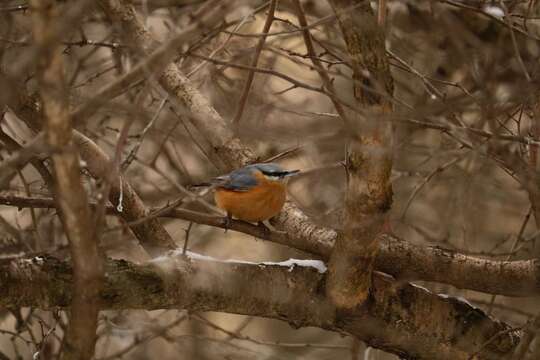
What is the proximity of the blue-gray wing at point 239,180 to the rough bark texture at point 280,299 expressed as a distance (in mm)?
674

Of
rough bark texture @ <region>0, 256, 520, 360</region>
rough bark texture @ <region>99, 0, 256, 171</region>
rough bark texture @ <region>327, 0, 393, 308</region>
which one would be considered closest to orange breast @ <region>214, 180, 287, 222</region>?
rough bark texture @ <region>99, 0, 256, 171</region>

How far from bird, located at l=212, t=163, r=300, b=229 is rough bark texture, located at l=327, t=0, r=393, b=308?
0.75 m

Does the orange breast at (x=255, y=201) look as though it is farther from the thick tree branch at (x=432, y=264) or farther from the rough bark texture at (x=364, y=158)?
the rough bark texture at (x=364, y=158)

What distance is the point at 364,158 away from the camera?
9.81ft

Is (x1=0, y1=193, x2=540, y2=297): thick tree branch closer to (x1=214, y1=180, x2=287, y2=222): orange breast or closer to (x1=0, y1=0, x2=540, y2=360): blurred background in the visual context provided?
(x1=0, y1=0, x2=540, y2=360): blurred background

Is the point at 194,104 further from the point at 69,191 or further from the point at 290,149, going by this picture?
the point at 69,191

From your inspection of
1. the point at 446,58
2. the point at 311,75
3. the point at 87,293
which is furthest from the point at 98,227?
the point at 311,75

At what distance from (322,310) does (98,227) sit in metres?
1.54

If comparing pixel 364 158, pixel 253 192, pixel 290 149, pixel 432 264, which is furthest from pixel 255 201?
pixel 364 158

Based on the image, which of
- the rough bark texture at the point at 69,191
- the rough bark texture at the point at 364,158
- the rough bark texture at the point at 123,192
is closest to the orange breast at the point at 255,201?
the rough bark texture at the point at 123,192

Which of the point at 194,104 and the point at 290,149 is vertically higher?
the point at 194,104

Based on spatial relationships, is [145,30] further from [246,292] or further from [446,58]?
[446,58]

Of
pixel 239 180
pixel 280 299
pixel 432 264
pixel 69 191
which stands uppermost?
pixel 239 180

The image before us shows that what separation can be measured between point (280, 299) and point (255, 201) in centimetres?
71
